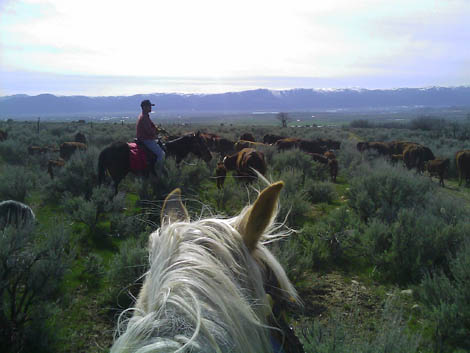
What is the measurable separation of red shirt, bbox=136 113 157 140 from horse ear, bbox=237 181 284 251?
7.92 metres

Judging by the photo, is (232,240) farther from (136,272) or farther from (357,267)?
(357,267)

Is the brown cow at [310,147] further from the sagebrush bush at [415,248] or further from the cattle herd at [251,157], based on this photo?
the sagebrush bush at [415,248]

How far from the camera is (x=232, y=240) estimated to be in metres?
1.24

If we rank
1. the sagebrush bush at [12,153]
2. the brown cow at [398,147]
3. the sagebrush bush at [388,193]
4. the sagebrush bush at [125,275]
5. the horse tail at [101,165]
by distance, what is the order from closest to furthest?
the sagebrush bush at [125,275] < the sagebrush bush at [388,193] < the horse tail at [101,165] < the sagebrush bush at [12,153] < the brown cow at [398,147]

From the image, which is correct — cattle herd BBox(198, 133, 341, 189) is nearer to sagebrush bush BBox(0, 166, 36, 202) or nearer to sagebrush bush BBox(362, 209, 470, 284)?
sagebrush bush BBox(362, 209, 470, 284)

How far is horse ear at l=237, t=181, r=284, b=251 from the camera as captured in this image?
3.70 ft

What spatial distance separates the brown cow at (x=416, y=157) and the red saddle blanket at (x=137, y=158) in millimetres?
13242

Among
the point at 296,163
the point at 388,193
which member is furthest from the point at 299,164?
the point at 388,193

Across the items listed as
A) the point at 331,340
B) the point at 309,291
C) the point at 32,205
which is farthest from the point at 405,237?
the point at 32,205

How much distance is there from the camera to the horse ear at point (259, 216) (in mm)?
1127

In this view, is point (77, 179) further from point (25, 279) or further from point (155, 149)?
point (25, 279)

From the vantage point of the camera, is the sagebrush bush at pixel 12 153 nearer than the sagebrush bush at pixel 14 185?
No

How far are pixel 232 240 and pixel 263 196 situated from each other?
0.24 meters

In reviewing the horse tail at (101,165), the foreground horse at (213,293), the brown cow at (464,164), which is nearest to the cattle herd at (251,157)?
the foreground horse at (213,293)
